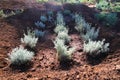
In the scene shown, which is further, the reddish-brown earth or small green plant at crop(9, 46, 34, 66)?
small green plant at crop(9, 46, 34, 66)

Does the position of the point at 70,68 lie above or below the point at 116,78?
below

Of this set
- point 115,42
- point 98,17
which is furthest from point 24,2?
point 115,42

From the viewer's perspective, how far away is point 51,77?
472cm

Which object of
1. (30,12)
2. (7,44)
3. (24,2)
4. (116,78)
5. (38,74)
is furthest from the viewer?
(24,2)

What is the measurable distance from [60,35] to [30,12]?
2714 millimetres

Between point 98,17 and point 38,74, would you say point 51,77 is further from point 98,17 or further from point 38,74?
point 98,17

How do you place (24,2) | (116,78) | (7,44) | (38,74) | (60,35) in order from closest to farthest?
(116,78), (38,74), (7,44), (60,35), (24,2)

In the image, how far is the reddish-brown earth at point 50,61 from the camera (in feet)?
15.3

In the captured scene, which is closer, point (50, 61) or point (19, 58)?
point (19, 58)

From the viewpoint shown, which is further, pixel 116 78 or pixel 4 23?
pixel 4 23

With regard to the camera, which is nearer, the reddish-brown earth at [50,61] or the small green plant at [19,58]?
the reddish-brown earth at [50,61]

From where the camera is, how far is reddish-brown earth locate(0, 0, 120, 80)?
15.3ft

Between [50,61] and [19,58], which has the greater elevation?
[19,58]

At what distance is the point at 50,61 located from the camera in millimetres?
5996
